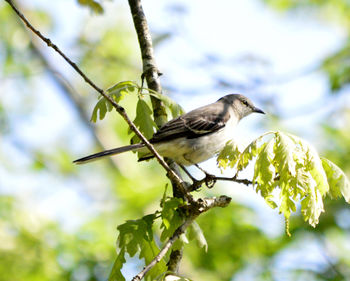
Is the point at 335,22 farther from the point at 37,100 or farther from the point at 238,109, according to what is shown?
the point at 37,100

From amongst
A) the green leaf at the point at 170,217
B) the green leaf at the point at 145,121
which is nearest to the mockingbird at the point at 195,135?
the green leaf at the point at 145,121

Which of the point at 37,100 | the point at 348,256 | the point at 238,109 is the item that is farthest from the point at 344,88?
the point at 37,100

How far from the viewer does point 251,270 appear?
6.58 meters

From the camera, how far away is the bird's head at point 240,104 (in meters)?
6.36

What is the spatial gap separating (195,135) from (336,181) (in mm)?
2168

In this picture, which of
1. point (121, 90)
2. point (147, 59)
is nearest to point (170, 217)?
point (121, 90)

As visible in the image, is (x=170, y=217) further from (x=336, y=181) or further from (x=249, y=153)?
(x=336, y=181)

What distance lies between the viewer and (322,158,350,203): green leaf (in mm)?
2898

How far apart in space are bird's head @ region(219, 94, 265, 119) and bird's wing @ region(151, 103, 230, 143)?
75 cm

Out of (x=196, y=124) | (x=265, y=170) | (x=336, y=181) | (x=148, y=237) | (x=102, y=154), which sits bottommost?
(x=336, y=181)

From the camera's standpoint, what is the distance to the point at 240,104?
21.2 feet

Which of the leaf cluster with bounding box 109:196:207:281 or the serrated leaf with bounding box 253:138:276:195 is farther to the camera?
the leaf cluster with bounding box 109:196:207:281

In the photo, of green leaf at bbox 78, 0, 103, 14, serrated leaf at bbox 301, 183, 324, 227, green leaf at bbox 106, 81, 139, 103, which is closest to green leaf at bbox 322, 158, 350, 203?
serrated leaf at bbox 301, 183, 324, 227

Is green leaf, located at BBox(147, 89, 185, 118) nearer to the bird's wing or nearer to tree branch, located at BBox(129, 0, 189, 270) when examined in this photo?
tree branch, located at BBox(129, 0, 189, 270)
